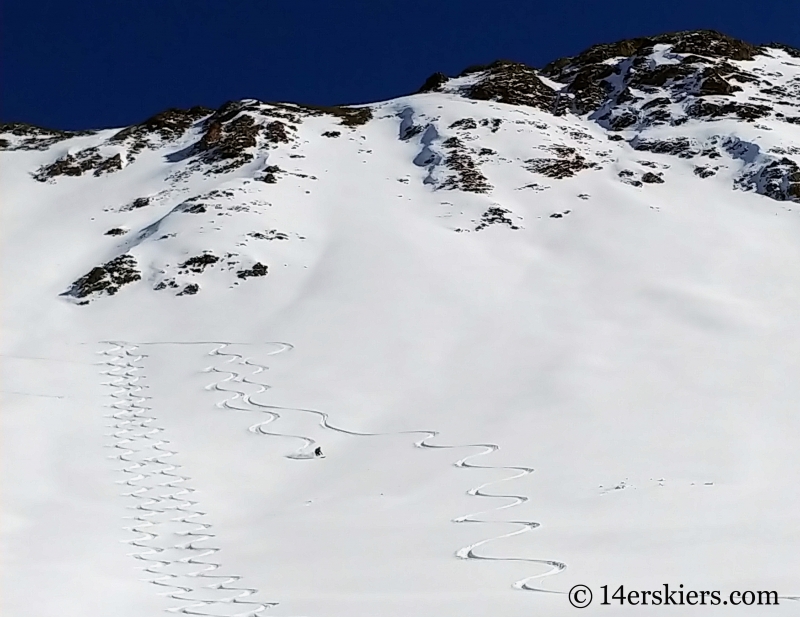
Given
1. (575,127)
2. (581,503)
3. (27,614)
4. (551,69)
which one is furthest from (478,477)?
(551,69)

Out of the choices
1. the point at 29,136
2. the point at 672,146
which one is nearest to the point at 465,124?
the point at 672,146

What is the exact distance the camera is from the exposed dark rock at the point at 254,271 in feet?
115

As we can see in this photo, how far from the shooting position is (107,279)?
35.0m

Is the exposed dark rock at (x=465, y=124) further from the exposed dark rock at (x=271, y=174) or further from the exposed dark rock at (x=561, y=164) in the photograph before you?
the exposed dark rock at (x=271, y=174)

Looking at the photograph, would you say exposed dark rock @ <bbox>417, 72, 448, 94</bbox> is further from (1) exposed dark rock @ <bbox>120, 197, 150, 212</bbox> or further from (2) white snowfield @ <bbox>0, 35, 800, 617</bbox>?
(1) exposed dark rock @ <bbox>120, 197, 150, 212</bbox>

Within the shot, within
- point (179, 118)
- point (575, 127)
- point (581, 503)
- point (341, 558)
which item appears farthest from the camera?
point (179, 118)

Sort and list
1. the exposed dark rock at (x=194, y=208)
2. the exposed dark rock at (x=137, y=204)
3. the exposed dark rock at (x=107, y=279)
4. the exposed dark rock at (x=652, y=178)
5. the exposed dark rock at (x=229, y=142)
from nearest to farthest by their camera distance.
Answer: the exposed dark rock at (x=107, y=279)
the exposed dark rock at (x=194, y=208)
the exposed dark rock at (x=652, y=178)
the exposed dark rock at (x=137, y=204)
the exposed dark rock at (x=229, y=142)

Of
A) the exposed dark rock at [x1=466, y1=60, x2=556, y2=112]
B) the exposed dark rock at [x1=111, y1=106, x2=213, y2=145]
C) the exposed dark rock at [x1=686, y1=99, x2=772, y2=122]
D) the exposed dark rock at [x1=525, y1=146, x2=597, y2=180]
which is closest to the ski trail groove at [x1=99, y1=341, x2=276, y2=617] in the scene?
the exposed dark rock at [x1=525, y1=146, x2=597, y2=180]

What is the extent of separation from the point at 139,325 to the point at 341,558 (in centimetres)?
2132

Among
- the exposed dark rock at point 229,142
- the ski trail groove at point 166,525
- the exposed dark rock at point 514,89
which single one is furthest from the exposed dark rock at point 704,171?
the ski trail groove at point 166,525

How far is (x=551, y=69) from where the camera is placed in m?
71.7

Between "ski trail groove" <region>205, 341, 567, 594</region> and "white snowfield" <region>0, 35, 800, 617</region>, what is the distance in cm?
9

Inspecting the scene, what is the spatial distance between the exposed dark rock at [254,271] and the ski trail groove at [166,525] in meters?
11.8

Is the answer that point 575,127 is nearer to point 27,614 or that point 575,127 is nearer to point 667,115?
point 667,115
